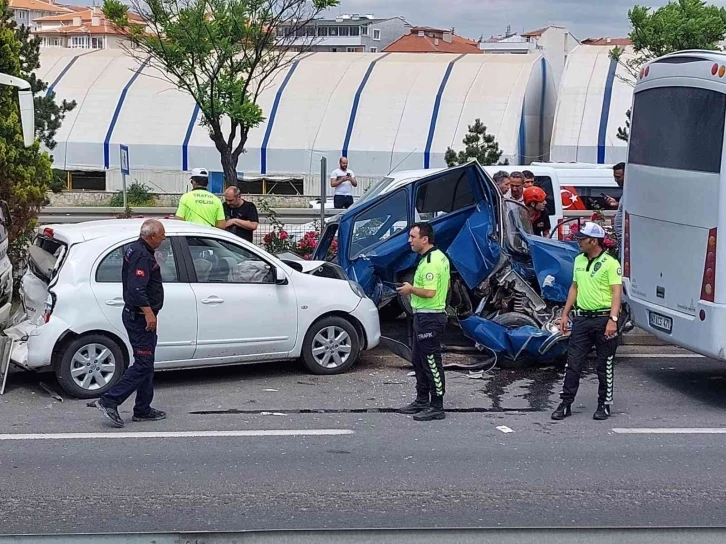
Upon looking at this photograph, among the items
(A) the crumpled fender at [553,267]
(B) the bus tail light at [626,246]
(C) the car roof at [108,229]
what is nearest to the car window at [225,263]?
(C) the car roof at [108,229]

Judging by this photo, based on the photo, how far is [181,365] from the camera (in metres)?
9.39

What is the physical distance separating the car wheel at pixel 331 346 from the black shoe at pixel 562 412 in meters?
2.40

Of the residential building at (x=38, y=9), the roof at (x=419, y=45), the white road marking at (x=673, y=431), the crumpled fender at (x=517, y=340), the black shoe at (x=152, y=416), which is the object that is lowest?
the white road marking at (x=673, y=431)

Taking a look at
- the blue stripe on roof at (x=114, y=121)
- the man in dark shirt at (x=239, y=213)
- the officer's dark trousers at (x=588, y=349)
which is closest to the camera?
the officer's dark trousers at (x=588, y=349)

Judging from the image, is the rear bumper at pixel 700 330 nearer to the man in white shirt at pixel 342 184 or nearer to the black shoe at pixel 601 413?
the black shoe at pixel 601 413

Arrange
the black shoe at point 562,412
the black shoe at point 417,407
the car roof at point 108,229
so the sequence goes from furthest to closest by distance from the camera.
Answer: the car roof at point 108,229
the black shoe at point 417,407
the black shoe at point 562,412

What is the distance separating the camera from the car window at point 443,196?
36.9ft

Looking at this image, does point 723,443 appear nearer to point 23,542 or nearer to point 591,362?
point 591,362

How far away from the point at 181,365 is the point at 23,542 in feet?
19.3

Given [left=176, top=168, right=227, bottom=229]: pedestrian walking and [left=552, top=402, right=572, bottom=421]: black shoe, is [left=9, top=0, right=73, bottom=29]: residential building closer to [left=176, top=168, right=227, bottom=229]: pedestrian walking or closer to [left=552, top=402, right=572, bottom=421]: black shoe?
[left=176, top=168, right=227, bottom=229]: pedestrian walking

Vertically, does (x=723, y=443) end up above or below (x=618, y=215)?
below

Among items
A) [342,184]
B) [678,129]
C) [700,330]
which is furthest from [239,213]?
[342,184]

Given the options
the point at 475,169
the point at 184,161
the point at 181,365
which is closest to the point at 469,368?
the point at 475,169

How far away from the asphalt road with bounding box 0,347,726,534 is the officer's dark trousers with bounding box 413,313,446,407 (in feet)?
0.97
